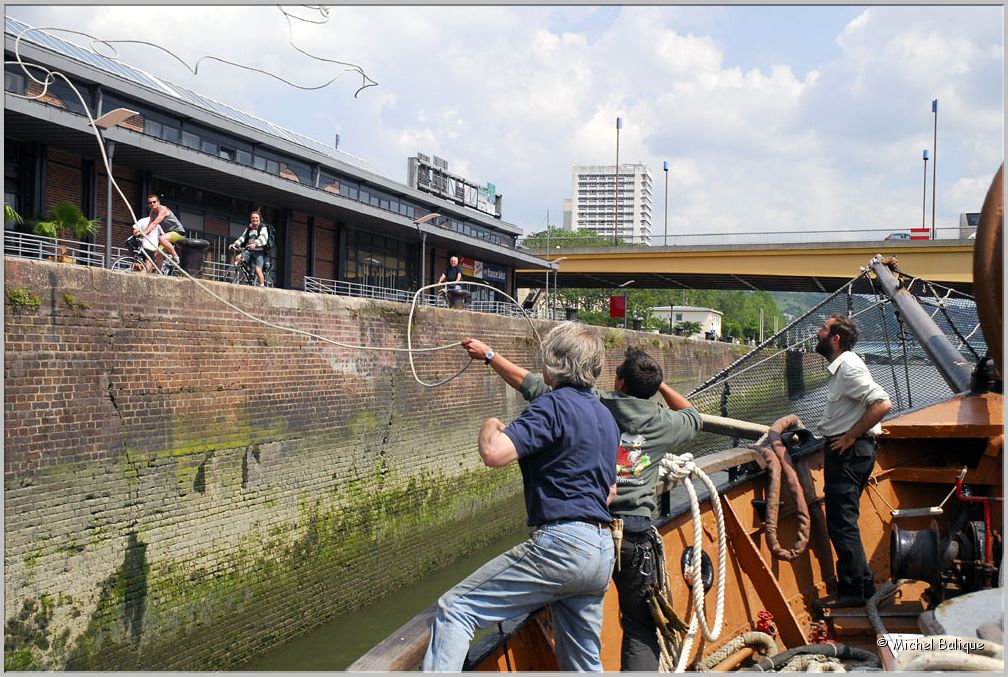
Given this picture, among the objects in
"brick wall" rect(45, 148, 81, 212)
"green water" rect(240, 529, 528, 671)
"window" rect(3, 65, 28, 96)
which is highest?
"window" rect(3, 65, 28, 96)

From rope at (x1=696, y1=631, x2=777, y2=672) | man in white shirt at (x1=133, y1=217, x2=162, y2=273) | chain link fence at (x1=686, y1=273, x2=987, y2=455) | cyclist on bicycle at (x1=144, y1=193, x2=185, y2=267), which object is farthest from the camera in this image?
cyclist on bicycle at (x1=144, y1=193, x2=185, y2=267)

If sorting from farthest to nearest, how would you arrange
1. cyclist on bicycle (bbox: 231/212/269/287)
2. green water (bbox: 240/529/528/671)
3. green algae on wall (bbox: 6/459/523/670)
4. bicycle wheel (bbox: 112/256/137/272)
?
cyclist on bicycle (bbox: 231/212/269/287), bicycle wheel (bbox: 112/256/137/272), green water (bbox: 240/529/528/671), green algae on wall (bbox: 6/459/523/670)

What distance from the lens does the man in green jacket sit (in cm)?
336

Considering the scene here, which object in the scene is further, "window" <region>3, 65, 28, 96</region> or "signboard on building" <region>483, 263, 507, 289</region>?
"signboard on building" <region>483, 263, 507, 289</region>

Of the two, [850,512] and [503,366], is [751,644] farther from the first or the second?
[503,366]

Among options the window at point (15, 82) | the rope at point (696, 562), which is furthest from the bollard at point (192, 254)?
the window at point (15, 82)

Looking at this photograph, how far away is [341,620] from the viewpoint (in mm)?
10227

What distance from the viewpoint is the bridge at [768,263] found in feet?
101

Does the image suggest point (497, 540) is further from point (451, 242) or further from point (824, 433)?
point (451, 242)

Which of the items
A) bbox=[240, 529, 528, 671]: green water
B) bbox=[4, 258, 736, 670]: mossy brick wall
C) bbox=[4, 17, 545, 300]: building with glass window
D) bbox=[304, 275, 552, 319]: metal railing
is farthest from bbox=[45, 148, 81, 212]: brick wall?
bbox=[240, 529, 528, 671]: green water

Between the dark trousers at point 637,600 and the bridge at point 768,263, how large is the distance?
97.1 feet

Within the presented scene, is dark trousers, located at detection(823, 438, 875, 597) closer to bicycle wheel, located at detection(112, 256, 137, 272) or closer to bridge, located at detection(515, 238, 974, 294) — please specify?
bicycle wheel, located at detection(112, 256, 137, 272)

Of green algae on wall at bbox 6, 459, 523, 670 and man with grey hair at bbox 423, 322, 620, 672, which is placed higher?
man with grey hair at bbox 423, 322, 620, 672

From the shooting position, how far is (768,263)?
1389 inches
